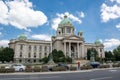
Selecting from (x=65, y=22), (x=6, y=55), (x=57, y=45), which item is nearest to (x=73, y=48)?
(x=57, y=45)

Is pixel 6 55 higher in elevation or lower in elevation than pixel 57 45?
lower

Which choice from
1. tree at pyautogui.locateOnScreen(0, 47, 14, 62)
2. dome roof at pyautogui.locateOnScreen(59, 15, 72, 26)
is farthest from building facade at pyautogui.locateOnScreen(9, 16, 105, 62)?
tree at pyautogui.locateOnScreen(0, 47, 14, 62)

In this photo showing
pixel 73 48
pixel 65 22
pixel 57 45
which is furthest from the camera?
pixel 65 22

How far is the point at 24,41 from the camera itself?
126 metres

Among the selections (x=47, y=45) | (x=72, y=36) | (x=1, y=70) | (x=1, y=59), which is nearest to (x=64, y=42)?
(x=72, y=36)

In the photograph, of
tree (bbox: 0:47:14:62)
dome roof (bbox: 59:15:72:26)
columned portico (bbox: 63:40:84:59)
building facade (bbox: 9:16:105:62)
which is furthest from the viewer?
dome roof (bbox: 59:15:72:26)

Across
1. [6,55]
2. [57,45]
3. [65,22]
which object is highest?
[65,22]

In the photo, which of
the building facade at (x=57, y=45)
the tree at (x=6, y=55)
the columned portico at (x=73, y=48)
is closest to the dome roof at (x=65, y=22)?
the building facade at (x=57, y=45)

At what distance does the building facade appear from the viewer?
12244 cm

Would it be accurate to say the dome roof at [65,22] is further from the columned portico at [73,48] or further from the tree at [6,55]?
the tree at [6,55]

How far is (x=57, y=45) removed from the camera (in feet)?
409

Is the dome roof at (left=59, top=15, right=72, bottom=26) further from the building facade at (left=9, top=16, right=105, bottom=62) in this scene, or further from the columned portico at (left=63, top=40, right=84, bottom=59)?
the columned portico at (left=63, top=40, right=84, bottom=59)

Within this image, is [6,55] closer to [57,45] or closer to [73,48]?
[57,45]

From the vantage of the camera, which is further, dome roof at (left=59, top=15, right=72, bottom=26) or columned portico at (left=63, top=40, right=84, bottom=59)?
dome roof at (left=59, top=15, right=72, bottom=26)
